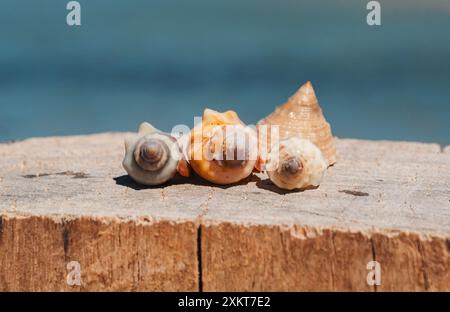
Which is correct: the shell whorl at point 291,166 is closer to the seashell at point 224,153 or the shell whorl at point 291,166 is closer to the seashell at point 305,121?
the seashell at point 224,153

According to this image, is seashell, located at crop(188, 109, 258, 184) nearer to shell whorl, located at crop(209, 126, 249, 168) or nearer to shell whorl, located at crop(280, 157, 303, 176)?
shell whorl, located at crop(209, 126, 249, 168)

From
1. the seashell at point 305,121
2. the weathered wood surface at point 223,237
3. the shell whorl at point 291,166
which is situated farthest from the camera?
the seashell at point 305,121

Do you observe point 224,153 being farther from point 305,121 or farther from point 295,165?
point 305,121

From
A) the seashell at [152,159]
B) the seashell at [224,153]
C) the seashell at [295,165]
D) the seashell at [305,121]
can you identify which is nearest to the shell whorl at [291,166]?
the seashell at [295,165]

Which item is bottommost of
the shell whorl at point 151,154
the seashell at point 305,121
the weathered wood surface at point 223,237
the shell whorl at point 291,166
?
the weathered wood surface at point 223,237

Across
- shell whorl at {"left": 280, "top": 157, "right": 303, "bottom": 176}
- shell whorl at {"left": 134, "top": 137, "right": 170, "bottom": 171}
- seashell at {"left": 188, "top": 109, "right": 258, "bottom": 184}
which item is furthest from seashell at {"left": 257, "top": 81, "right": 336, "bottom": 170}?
shell whorl at {"left": 134, "top": 137, "right": 170, "bottom": 171}

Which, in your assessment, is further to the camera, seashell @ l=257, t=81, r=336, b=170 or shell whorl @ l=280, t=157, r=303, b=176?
seashell @ l=257, t=81, r=336, b=170

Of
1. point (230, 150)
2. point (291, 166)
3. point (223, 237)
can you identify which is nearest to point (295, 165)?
point (291, 166)
